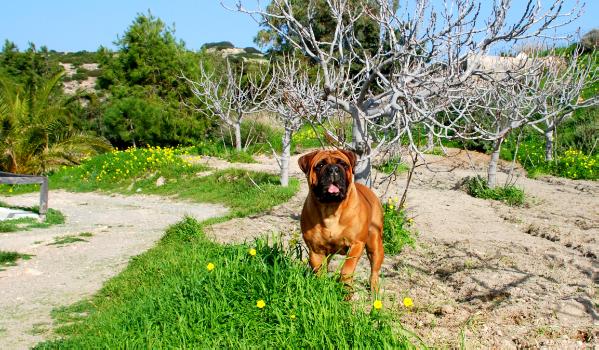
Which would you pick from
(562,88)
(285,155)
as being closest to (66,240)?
(285,155)

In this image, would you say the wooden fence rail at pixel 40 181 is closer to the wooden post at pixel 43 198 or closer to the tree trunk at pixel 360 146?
the wooden post at pixel 43 198

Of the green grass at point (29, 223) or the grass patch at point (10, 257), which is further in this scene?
the green grass at point (29, 223)

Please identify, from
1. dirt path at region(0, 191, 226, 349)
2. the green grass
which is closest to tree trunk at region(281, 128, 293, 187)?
dirt path at region(0, 191, 226, 349)

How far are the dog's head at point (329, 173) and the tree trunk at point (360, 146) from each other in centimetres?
132

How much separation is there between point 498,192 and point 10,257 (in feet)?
27.1

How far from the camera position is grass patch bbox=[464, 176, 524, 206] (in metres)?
9.91

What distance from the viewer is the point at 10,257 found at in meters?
7.48

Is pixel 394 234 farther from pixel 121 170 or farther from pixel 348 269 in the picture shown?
pixel 121 170

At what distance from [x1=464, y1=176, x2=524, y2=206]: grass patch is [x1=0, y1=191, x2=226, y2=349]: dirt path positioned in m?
5.09

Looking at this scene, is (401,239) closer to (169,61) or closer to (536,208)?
(536,208)

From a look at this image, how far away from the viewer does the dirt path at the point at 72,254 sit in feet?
17.1

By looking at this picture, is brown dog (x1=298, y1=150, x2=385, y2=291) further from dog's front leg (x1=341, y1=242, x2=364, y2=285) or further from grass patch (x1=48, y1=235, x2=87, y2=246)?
grass patch (x1=48, y1=235, x2=87, y2=246)

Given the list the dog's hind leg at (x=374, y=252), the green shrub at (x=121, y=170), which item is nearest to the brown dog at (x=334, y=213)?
the dog's hind leg at (x=374, y=252)

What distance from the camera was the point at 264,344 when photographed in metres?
3.48
